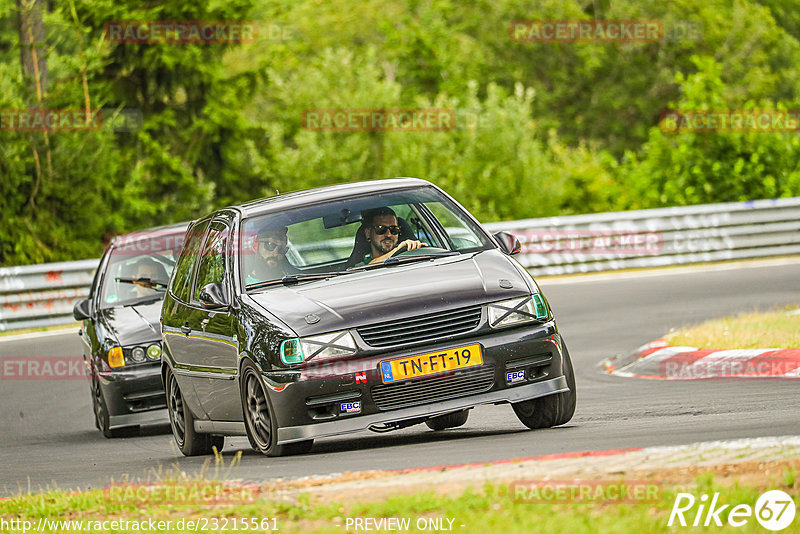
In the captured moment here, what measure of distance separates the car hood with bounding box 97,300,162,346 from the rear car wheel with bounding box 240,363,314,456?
378 cm

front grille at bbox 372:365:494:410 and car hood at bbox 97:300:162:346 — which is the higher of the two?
front grille at bbox 372:365:494:410

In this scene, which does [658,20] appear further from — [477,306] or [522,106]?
[477,306]

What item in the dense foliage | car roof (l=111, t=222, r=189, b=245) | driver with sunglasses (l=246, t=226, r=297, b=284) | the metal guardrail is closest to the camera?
driver with sunglasses (l=246, t=226, r=297, b=284)

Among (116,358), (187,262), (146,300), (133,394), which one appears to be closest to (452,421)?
(187,262)

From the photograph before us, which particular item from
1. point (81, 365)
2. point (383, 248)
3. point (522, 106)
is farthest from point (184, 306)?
point (522, 106)

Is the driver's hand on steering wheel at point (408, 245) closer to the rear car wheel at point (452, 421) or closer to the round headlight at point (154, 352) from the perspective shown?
the rear car wheel at point (452, 421)

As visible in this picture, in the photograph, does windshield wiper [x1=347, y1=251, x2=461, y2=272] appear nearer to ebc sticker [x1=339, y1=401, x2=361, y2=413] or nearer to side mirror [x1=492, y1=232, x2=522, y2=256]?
side mirror [x1=492, y1=232, x2=522, y2=256]

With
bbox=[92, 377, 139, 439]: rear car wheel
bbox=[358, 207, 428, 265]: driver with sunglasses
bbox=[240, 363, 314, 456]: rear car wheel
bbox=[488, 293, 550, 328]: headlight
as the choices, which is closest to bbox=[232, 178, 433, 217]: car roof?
bbox=[358, 207, 428, 265]: driver with sunglasses

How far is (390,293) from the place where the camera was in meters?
7.96

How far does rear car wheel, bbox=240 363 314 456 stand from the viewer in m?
8.03

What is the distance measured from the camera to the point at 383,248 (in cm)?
895

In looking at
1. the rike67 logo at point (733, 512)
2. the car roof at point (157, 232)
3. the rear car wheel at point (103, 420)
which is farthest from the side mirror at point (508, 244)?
the car roof at point (157, 232)

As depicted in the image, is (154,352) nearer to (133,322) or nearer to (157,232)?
(133,322)

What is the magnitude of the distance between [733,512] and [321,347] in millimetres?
3272
